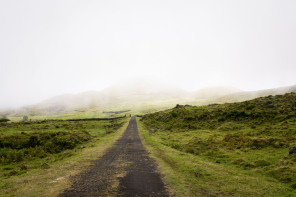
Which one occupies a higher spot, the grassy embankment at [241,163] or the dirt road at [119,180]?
the dirt road at [119,180]

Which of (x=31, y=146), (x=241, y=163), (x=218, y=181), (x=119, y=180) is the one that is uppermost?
(x=119, y=180)

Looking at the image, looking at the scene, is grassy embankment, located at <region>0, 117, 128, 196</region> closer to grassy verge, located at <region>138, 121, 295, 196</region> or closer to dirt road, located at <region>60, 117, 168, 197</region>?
dirt road, located at <region>60, 117, 168, 197</region>

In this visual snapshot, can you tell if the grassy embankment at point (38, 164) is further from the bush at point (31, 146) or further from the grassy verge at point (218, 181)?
the grassy verge at point (218, 181)

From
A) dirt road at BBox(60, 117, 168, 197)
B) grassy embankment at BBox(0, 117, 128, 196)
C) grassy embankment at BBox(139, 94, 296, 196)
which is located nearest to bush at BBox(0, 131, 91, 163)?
grassy embankment at BBox(0, 117, 128, 196)

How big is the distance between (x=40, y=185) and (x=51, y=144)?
13.3 meters

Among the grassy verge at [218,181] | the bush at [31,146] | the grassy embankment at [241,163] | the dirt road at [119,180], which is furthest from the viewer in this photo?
the bush at [31,146]

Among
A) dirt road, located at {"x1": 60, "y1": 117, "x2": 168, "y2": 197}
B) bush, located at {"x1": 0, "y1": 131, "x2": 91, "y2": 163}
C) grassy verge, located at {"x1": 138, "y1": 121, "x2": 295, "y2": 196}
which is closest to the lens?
dirt road, located at {"x1": 60, "y1": 117, "x2": 168, "y2": 197}

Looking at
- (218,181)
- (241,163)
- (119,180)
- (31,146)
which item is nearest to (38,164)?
(31,146)

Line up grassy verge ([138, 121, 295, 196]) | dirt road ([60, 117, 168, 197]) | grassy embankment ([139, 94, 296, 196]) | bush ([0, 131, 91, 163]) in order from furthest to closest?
bush ([0, 131, 91, 163])
grassy embankment ([139, 94, 296, 196])
grassy verge ([138, 121, 295, 196])
dirt road ([60, 117, 168, 197])

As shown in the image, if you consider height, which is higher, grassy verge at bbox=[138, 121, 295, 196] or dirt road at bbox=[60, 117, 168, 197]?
dirt road at bbox=[60, 117, 168, 197]

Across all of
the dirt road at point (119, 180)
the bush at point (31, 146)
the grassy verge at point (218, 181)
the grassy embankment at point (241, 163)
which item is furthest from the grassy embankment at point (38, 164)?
the grassy embankment at point (241, 163)

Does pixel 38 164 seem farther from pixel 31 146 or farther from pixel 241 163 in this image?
pixel 241 163

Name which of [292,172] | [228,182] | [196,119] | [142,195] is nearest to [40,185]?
[142,195]

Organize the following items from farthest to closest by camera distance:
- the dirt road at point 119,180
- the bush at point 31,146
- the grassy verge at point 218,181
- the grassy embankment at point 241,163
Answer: the bush at point 31,146 < the grassy embankment at point 241,163 < the grassy verge at point 218,181 < the dirt road at point 119,180
